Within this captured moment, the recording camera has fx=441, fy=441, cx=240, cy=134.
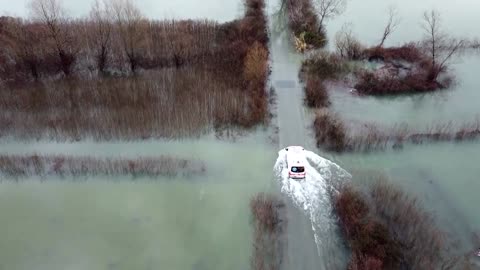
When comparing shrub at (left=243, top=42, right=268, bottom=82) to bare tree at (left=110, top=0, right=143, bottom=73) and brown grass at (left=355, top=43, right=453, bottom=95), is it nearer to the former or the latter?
brown grass at (left=355, top=43, right=453, bottom=95)

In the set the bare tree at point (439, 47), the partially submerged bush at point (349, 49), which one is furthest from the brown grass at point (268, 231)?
the bare tree at point (439, 47)

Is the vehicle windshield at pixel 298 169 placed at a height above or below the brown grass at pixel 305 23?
below

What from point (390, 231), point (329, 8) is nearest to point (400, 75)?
point (329, 8)

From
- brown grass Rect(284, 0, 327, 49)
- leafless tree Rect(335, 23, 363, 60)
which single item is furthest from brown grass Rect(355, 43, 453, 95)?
brown grass Rect(284, 0, 327, 49)

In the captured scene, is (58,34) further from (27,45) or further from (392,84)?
(392,84)

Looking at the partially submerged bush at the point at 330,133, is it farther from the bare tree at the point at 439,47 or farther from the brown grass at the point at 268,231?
the bare tree at the point at 439,47
